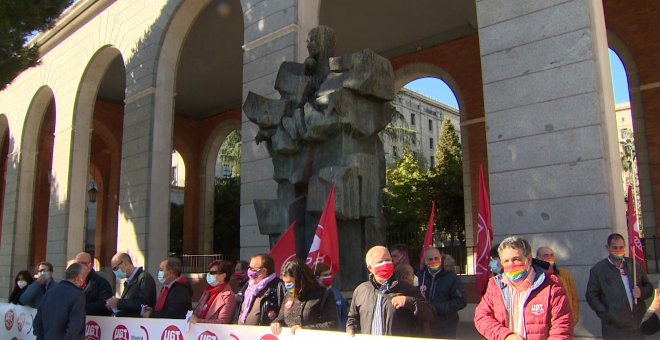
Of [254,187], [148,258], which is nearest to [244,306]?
[254,187]

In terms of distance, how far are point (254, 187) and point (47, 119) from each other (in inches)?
632

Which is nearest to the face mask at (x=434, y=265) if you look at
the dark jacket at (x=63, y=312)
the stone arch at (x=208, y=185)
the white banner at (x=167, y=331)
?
the white banner at (x=167, y=331)

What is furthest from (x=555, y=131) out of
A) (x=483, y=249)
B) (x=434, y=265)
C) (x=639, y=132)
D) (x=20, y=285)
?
(x=639, y=132)

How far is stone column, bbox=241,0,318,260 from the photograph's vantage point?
34.0 ft

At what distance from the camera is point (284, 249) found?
6160 millimetres

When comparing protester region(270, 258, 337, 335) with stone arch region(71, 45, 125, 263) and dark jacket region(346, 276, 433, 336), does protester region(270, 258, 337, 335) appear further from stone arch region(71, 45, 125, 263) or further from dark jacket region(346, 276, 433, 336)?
stone arch region(71, 45, 125, 263)

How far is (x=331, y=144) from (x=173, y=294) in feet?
7.75

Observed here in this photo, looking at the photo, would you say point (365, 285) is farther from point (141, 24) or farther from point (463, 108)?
point (463, 108)

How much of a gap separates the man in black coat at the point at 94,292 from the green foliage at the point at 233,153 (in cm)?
3160

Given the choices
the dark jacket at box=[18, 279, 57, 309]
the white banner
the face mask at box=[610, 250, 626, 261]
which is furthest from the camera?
the dark jacket at box=[18, 279, 57, 309]

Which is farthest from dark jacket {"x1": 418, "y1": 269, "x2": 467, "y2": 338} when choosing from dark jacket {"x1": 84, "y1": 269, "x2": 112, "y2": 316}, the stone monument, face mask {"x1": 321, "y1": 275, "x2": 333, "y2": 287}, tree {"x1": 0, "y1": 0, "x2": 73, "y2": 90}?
tree {"x1": 0, "y1": 0, "x2": 73, "y2": 90}

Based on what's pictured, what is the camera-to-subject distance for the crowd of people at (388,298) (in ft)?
11.0

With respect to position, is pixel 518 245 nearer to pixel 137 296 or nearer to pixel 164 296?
pixel 164 296

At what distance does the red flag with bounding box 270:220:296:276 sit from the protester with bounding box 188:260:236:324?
0.68m
